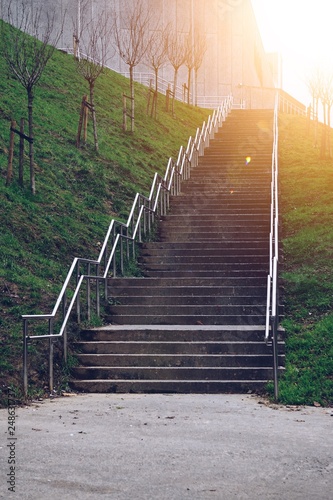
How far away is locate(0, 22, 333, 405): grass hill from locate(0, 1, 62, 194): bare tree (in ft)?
2.70

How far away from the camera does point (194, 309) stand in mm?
11914

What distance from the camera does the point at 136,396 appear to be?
30.3 feet

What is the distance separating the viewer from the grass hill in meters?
10.2

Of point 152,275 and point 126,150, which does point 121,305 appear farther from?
point 126,150

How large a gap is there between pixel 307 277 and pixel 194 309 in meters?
2.32

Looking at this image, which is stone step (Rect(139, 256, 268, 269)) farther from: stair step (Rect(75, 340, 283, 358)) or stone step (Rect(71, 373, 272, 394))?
stone step (Rect(71, 373, 272, 394))

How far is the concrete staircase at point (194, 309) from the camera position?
9781mm

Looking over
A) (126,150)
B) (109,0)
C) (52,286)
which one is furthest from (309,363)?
(109,0)

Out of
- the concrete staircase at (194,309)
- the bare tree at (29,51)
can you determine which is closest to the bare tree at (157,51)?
the bare tree at (29,51)

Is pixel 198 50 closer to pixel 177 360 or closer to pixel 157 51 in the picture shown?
pixel 157 51

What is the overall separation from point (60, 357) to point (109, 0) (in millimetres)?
33822

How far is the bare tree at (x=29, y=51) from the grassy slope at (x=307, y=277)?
18.2 ft

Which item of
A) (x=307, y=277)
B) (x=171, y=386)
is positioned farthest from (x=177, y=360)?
(x=307, y=277)

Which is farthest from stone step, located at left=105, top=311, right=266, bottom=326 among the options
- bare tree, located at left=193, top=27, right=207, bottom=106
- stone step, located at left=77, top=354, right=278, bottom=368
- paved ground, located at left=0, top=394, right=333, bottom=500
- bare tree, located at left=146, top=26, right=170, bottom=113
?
bare tree, located at left=193, top=27, right=207, bottom=106
